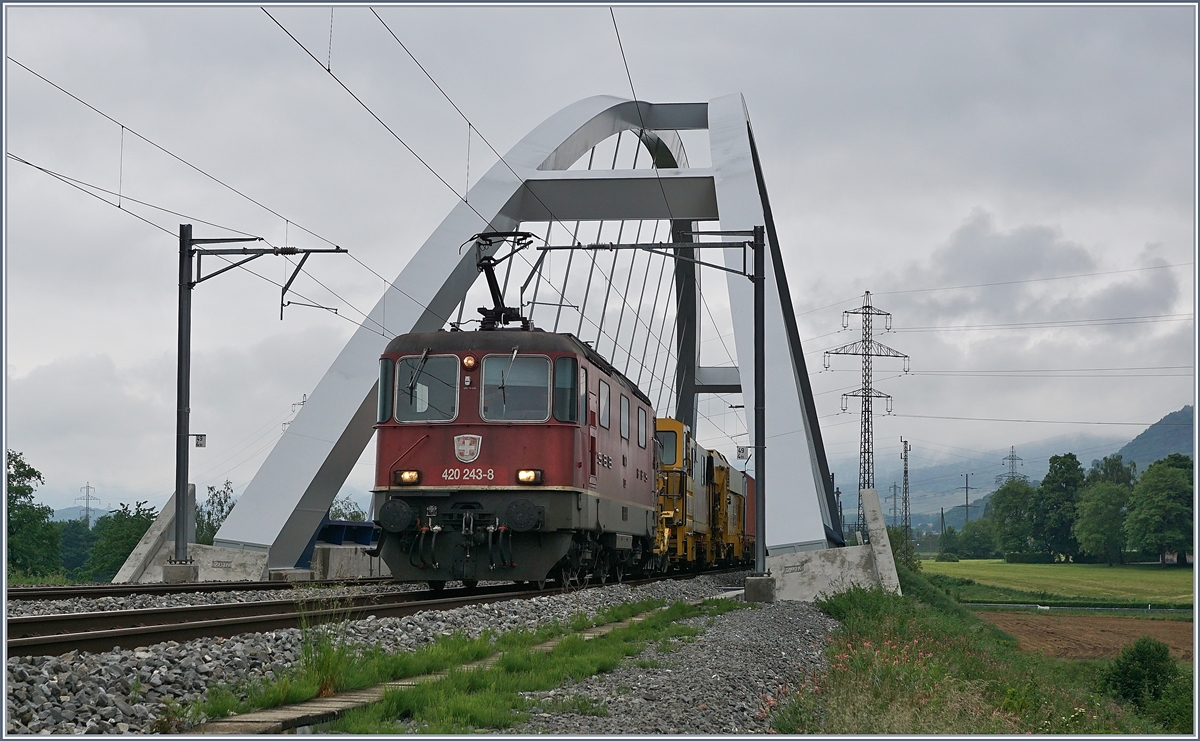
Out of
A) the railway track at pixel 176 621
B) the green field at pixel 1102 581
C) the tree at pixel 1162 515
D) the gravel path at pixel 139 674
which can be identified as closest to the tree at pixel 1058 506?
the green field at pixel 1102 581

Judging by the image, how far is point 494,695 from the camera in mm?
7125

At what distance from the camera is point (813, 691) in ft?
28.2

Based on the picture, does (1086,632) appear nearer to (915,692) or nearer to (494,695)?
(915,692)

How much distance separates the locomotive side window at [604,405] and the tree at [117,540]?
25130mm

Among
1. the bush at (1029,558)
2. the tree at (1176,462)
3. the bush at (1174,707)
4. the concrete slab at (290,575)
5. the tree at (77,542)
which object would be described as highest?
the tree at (1176,462)

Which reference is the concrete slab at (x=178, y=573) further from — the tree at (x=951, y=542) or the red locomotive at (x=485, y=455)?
the tree at (x=951, y=542)

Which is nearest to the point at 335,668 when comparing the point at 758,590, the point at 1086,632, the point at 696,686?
the point at 696,686

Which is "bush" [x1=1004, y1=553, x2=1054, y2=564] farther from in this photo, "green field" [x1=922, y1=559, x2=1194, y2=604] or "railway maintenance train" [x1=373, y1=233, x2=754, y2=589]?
"railway maintenance train" [x1=373, y1=233, x2=754, y2=589]

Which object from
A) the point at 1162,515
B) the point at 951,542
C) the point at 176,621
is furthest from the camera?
the point at 951,542

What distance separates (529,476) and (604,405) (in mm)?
2471

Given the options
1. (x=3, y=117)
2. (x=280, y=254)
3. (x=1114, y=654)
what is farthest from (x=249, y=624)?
(x=1114, y=654)

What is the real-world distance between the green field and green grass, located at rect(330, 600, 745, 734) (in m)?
56.7

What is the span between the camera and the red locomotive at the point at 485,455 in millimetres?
15047

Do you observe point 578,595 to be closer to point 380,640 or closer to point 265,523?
point 380,640
